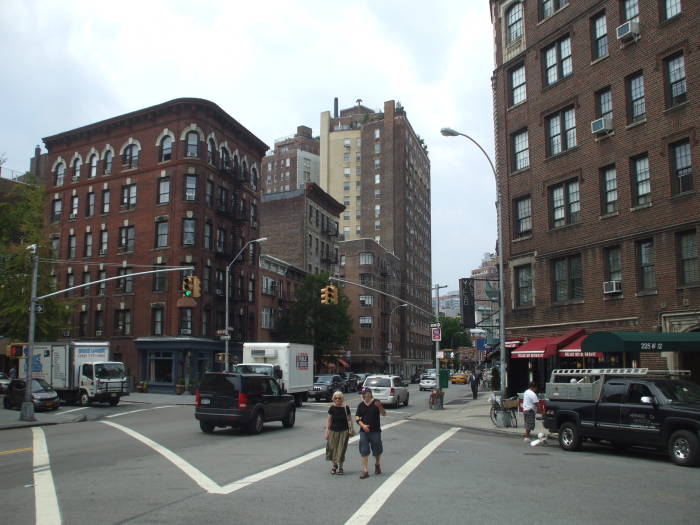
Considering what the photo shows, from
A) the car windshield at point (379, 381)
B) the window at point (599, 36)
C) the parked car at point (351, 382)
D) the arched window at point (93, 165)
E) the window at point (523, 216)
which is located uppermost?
the arched window at point (93, 165)

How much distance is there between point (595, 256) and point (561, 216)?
3029mm

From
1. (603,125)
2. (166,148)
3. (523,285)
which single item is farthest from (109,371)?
(603,125)

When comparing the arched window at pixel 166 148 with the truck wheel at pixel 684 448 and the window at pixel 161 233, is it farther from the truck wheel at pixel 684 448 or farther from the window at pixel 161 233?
the truck wheel at pixel 684 448

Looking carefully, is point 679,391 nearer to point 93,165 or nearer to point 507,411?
point 507,411

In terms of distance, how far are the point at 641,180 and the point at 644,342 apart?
817 centimetres

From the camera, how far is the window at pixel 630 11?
26500mm

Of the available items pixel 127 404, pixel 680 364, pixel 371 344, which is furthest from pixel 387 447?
pixel 371 344

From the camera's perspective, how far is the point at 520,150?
32719 mm

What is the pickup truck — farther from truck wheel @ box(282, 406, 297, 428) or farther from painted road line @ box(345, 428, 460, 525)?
truck wheel @ box(282, 406, 297, 428)

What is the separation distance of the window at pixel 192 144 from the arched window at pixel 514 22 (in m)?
28.9

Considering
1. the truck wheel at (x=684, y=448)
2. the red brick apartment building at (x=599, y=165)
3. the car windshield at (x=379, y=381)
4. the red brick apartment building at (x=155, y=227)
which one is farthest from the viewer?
the red brick apartment building at (x=155, y=227)

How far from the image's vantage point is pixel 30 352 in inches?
1055

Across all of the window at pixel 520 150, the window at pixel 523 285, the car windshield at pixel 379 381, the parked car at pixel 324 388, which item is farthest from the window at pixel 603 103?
the parked car at pixel 324 388

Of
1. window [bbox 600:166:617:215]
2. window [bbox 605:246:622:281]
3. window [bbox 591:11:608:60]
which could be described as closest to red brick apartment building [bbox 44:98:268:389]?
window [bbox 605:246:622:281]
